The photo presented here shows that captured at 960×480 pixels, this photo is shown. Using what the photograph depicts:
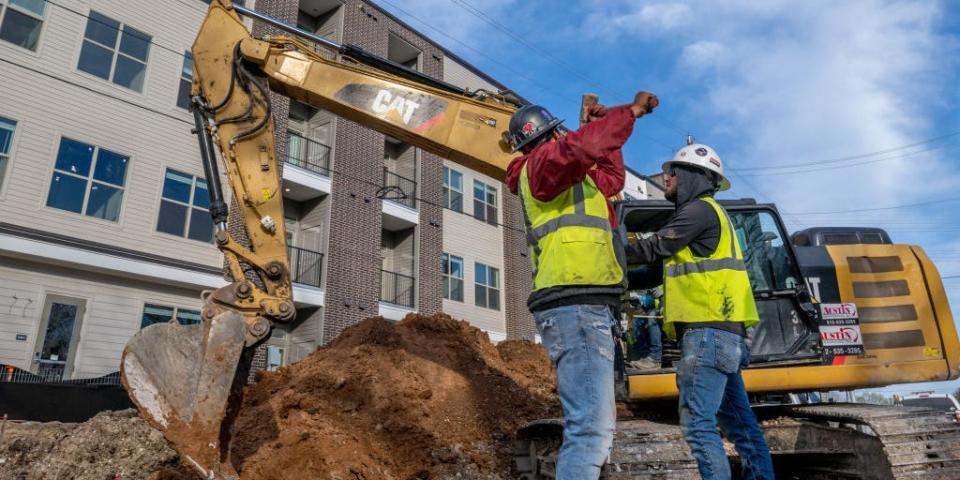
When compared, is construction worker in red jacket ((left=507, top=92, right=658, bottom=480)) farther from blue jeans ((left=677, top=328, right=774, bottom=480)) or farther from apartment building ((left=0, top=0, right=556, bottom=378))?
apartment building ((left=0, top=0, right=556, bottom=378))

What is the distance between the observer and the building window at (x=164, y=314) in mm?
14445

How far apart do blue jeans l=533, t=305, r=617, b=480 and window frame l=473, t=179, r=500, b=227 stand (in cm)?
2114

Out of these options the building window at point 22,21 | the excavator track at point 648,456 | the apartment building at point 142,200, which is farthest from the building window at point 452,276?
the excavator track at point 648,456

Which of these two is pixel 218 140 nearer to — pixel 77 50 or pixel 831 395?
pixel 831 395

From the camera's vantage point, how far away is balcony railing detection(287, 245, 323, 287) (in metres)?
18.1

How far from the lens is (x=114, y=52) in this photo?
15.1 meters

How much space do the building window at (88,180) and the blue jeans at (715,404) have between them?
14090 millimetres

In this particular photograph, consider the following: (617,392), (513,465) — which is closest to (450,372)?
(513,465)

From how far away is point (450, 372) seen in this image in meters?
7.62

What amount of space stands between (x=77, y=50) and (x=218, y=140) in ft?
39.2

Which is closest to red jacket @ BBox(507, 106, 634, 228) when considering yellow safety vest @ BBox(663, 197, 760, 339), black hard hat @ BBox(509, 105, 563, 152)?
black hard hat @ BBox(509, 105, 563, 152)

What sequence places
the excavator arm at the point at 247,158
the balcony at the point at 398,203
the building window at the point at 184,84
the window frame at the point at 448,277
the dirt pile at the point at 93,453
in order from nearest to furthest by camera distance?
the excavator arm at the point at 247,158 → the dirt pile at the point at 93,453 → the building window at the point at 184,84 → the balcony at the point at 398,203 → the window frame at the point at 448,277

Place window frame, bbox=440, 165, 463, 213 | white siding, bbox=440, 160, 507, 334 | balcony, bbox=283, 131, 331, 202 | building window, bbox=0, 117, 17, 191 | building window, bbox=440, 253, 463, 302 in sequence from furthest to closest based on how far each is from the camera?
window frame, bbox=440, 165, 463, 213 < white siding, bbox=440, 160, 507, 334 < building window, bbox=440, 253, 463, 302 < balcony, bbox=283, 131, 331, 202 < building window, bbox=0, 117, 17, 191

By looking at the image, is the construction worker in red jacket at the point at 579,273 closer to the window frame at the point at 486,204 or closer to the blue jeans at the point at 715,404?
the blue jeans at the point at 715,404
